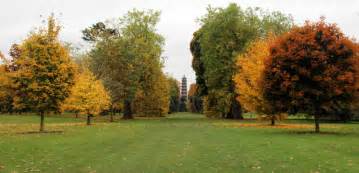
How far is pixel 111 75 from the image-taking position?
66.3 metres

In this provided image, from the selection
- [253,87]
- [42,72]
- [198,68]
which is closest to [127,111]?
[198,68]

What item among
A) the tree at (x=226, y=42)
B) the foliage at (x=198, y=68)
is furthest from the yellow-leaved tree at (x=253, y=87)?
the foliage at (x=198, y=68)

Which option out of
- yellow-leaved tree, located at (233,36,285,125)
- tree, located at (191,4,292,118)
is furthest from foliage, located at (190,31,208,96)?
yellow-leaved tree, located at (233,36,285,125)

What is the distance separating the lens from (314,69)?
1323 inches

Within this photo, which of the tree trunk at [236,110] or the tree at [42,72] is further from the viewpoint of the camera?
the tree trunk at [236,110]

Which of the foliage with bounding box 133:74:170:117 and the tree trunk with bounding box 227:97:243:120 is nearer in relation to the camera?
the tree trunk with bounding box 227:97:243:120

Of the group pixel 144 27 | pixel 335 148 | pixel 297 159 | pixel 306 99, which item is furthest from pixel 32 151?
pixel 144 27

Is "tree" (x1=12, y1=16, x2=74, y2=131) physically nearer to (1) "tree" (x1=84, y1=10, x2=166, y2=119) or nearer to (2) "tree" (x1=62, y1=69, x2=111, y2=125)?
(2) "tree" (x1=62, y1=69, x2=111, y2=125)

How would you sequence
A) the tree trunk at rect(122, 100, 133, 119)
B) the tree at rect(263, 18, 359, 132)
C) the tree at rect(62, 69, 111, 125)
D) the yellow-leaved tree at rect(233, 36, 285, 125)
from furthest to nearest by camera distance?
the tree trunk at rect(122, 100, 133, 119), the tree at rect(62, 69, 111, 125), the yellow-leaved tree at rect(233, 36, 285, 125), the tree at rect(263, 18, 359, 132)

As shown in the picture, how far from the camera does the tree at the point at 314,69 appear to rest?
32938mm

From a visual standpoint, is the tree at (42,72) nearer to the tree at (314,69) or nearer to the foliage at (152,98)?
the tree at (314,69)

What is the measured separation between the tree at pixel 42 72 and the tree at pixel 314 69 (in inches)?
595

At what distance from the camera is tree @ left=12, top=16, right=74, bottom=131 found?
33.6 m

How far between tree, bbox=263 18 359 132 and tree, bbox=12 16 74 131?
49.6 feet
